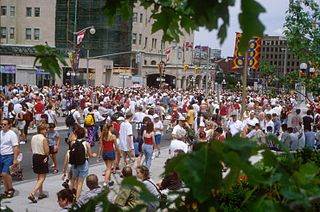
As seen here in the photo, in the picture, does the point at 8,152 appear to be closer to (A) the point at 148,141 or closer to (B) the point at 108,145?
(B) the point at 108,145

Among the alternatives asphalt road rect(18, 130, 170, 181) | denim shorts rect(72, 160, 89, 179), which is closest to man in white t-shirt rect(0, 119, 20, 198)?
denim shorts rect(72, 160, 89, 179)

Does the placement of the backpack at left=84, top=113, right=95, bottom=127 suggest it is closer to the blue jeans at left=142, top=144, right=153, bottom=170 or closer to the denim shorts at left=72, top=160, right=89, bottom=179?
the blue jeans at left=142, top=144, right=153, bottom=170

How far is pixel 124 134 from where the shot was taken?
1490 cm

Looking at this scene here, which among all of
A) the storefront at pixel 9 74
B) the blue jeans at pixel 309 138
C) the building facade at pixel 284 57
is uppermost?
the building facade at pixel 284 57

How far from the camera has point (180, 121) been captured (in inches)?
666

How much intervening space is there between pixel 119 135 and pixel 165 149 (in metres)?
6.31

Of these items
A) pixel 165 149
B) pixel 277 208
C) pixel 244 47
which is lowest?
pixel 165 149

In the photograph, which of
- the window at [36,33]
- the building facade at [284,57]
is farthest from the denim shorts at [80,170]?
the window at [36,33]

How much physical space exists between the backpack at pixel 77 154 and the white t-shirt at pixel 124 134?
3.82 metres

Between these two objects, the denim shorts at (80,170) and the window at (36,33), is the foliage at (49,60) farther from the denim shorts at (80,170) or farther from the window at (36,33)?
the window at (36,33)

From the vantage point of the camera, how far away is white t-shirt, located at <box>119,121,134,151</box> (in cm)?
1477

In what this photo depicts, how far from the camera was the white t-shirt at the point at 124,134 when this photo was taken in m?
14.8

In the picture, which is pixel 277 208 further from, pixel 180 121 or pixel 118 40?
pixel 118 40

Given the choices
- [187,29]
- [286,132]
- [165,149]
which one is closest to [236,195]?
[187,29]
